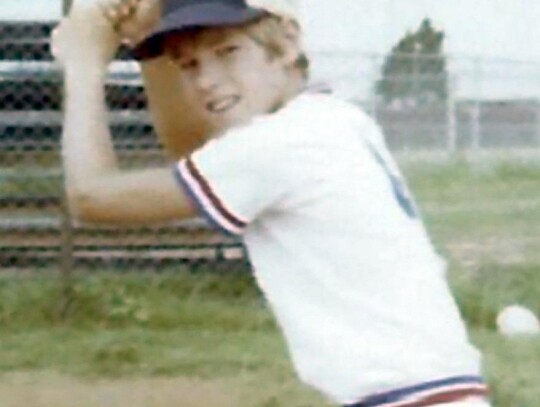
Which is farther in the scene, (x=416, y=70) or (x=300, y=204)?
(x=416, y=70)

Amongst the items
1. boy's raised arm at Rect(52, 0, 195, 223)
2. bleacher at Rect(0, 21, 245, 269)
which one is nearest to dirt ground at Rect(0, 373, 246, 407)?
bleacher at Rect(0, 21, 245, 269)

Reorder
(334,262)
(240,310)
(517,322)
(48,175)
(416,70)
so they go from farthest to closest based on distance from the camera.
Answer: (416,70), (48,175), (240,310), (517,322), (334,262)

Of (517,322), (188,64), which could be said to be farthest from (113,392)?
(188,64)

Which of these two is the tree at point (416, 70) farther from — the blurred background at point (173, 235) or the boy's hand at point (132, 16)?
the boy's hand at point (132, 16)

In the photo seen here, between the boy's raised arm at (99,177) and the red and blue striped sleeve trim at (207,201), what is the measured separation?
0.7 inches

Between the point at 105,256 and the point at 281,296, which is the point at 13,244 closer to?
the point at 105,256

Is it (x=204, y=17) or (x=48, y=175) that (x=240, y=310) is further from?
(x=204, y=17)

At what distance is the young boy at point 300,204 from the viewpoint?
7.03ft

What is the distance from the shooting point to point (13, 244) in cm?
822

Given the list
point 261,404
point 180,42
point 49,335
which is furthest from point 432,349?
point 49,335

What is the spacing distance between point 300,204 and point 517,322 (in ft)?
17.5

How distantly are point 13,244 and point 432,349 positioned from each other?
6.24 m

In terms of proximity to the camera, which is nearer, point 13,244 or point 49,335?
point 49,335

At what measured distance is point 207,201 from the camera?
A: 2.16 meters
